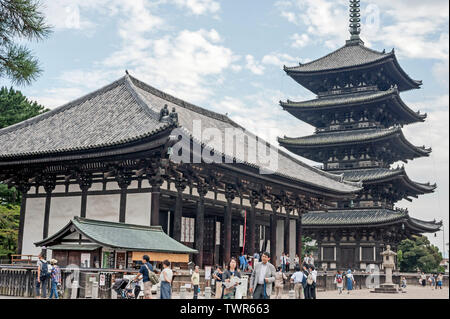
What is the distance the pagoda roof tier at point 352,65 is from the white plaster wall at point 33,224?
29.7 metres

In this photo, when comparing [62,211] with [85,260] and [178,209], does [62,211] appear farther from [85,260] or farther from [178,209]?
[85,260]

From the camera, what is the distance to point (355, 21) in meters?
55.7

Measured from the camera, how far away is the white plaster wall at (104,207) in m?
25.4

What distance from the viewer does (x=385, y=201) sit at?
4812cm

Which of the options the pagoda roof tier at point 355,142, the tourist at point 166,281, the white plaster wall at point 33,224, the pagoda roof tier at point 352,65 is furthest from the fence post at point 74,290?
the pagoda roof tier at point 352,65

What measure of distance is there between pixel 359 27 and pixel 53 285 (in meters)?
45.3

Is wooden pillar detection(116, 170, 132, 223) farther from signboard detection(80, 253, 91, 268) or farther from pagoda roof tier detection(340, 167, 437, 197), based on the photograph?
pagoda roof tier detection(340, 167, 437, 197)

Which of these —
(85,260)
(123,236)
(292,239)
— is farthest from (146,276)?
(292,239)

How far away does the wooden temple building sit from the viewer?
24.1 metres

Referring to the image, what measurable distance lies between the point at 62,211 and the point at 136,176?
452 centimetres

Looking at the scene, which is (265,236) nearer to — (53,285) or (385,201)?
(385,201)

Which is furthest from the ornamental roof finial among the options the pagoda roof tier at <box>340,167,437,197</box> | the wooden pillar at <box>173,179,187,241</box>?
the wooden pillar at <box>173,179,187,241</box>

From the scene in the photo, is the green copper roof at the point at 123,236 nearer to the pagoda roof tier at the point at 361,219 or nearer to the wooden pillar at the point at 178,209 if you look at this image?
the wooden pillar at the point at 178,209
